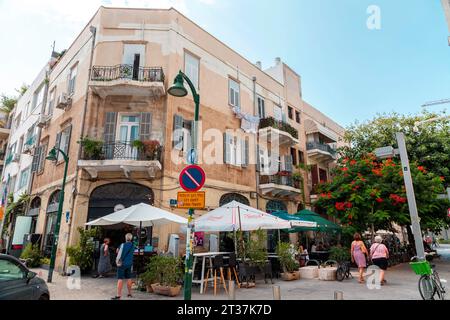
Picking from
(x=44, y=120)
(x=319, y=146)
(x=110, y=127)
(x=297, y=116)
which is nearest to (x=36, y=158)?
(x=44, y=120)

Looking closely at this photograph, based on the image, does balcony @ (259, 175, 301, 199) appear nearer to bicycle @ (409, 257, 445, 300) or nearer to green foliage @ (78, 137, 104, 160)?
green foliage @ (78, 137, 104, 160)

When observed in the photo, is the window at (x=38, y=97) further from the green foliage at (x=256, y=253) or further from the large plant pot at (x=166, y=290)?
the green foliage at (x=256, y=253)

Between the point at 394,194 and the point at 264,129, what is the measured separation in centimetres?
785

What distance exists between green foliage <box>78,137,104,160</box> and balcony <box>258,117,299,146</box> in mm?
9624

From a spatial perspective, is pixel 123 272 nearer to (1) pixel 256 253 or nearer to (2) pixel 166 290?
(2) pixel 166 290

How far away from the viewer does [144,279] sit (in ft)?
28.5

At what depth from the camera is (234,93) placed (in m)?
18.2

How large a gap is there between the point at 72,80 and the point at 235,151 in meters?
9.91

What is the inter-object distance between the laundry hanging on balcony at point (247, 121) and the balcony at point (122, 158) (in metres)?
6.12

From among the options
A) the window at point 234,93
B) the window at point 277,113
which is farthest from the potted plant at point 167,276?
the window at point 277,113

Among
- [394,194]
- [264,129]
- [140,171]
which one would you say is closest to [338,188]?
[394,194]

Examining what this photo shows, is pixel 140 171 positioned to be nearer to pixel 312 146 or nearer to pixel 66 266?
pixel 66 266

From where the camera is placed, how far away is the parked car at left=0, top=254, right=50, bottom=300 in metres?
4.88

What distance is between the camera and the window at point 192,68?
51.3ft
